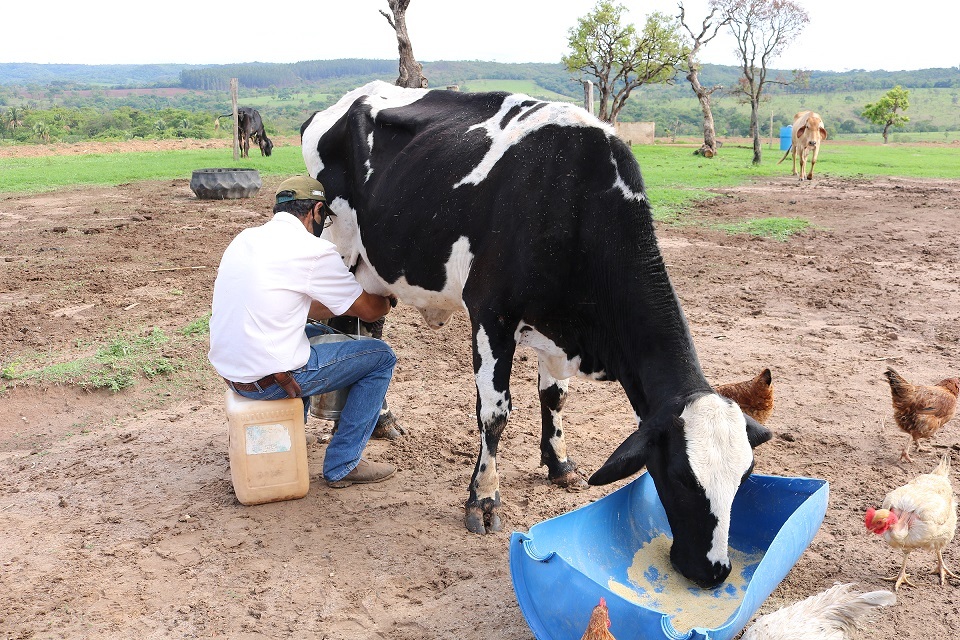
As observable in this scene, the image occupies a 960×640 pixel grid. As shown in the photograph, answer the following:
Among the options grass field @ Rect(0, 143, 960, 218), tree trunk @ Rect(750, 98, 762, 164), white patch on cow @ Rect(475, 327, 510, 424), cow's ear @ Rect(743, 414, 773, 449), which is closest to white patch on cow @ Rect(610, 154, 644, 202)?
white patch on cow @ Rect(475, 327, 510, 424)

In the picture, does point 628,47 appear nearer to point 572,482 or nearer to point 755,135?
point 755,135

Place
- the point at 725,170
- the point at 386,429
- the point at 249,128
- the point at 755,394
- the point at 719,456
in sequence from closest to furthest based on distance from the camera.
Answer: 1. the point at 719,456
2. the point at 755,394
3. the point at 386,429
4. the point at 725,170
5. the point at 249,128

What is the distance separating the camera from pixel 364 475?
194 inches

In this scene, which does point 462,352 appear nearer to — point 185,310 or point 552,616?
point 185,310

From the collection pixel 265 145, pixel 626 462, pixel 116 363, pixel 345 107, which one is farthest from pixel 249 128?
pixel 626 462

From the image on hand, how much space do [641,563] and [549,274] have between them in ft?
4.99

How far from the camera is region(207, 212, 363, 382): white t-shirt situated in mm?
4219

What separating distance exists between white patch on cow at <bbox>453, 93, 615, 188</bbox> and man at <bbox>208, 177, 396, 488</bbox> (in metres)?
0.96

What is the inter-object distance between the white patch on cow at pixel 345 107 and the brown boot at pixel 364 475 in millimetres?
2365

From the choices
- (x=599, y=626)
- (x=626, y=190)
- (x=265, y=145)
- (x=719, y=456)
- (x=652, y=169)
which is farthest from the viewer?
(x=265, y=145)

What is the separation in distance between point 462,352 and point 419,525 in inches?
114

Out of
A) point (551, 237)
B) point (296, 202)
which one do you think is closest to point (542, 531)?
point (551, 237)

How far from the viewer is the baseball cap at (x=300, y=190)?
4641 mm

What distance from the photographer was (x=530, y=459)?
Result: 17.2ft
